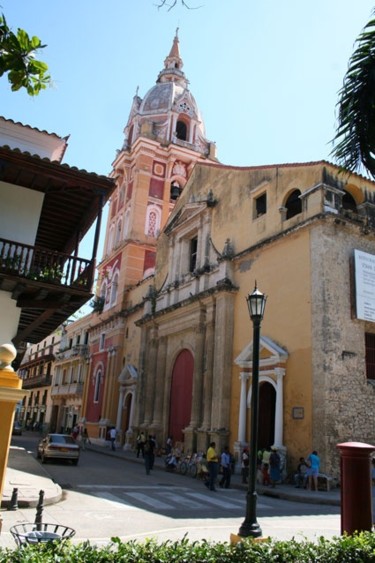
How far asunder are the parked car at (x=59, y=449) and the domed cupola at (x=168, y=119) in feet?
86.7

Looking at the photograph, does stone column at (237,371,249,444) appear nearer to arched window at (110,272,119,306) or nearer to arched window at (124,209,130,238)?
arched window at (110,272,119,306)

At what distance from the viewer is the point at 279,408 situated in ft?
57.6

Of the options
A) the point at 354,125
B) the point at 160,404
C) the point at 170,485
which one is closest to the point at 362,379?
the point at 170,485

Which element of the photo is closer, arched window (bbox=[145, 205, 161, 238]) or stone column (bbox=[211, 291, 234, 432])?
stone column (bbox=[211, 291, 234, 432])

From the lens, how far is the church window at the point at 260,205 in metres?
22.3

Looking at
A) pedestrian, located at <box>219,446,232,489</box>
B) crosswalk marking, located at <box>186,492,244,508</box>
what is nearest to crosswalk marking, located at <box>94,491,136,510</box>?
crosswalk marking, located at <box>186,492,244,508</box>

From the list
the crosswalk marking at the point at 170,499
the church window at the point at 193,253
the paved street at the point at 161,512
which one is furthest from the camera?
the church window at the point at 193,253

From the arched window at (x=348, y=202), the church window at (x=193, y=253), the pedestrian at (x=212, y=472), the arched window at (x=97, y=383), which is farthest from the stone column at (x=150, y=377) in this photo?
the arched window at (x=348, y=202)

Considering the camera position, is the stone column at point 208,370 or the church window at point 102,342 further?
the church window at point 102,342

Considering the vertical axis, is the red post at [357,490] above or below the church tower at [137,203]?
below

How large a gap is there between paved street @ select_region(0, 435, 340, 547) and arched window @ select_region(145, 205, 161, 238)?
2347cm

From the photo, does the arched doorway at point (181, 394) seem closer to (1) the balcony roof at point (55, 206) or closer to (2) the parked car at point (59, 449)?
(2) the parked car at point (59, 449)

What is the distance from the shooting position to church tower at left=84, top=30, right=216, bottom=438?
35906mm

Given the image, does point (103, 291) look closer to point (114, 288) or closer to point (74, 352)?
point (114, 288)
